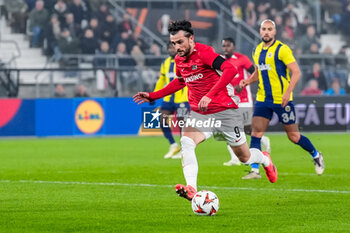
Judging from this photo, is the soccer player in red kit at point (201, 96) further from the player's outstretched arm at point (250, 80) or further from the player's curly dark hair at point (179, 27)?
the player's outstretched arm at point (250, 80)

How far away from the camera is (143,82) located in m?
22.9

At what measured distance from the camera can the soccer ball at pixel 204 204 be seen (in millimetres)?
7250

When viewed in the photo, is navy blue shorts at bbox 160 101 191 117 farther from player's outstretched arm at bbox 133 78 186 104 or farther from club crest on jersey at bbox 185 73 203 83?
club crest on jersey at bbox 185 73 203 83

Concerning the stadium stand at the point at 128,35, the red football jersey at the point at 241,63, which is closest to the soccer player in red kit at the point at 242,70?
the red football jersey at the point at 241,63

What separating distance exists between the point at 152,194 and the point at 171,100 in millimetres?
6780

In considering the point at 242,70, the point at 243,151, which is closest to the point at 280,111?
the point at 242,70

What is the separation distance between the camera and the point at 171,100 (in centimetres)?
1588

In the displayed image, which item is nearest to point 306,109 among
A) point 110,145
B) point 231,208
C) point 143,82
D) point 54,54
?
point 143,82

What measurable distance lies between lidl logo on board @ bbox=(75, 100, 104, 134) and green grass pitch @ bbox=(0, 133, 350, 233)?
465cm

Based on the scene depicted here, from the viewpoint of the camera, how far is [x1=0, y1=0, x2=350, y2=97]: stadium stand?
898 inches

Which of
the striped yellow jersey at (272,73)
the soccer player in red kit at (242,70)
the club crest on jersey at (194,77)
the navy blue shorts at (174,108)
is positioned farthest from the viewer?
the navy blue shorts at (174,108)

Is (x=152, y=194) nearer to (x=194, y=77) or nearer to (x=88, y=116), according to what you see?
(x=194, y=77)

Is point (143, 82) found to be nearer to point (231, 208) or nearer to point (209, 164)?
point (209, 164)

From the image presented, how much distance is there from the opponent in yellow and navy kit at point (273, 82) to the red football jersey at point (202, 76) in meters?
2.96
